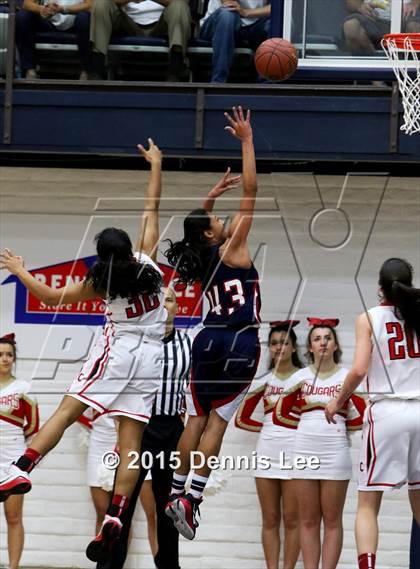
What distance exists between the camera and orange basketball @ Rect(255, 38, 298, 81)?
10.1 metres

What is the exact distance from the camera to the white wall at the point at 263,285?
467 inches

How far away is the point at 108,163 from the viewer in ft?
40.5

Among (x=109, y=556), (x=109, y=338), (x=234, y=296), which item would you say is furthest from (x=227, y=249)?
(x=109, y=556)

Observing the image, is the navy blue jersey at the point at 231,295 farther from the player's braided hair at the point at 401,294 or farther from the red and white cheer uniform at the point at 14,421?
the red and white cheer uniform at the point at 14,421

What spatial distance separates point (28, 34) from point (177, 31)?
1.42 m

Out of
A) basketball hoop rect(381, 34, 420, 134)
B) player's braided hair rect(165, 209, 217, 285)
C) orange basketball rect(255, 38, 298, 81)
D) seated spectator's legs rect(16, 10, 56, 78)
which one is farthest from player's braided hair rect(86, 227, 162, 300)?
seated spectator's legs rect(16, 10, 56, 78)

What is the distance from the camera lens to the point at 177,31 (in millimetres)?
11297

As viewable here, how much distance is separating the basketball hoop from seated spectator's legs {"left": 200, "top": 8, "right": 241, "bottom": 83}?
1444 mm

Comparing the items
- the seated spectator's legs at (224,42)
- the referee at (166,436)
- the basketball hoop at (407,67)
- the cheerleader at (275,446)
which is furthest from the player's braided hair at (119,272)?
the cheerleader at (275,446)

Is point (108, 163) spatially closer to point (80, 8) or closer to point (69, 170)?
point (69, 170)

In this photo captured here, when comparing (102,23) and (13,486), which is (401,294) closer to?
(13,486)

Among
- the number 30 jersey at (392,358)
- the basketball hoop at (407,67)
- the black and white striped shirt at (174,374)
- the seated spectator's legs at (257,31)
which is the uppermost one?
the seated spectator's legs at (257,31)

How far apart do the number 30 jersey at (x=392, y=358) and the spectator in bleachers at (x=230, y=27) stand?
377 centimetres

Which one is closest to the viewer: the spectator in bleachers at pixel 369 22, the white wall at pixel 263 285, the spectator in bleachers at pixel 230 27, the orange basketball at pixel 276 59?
the orange basketball at pixel 276 59
